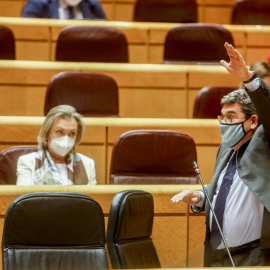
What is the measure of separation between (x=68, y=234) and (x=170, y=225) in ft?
0.88

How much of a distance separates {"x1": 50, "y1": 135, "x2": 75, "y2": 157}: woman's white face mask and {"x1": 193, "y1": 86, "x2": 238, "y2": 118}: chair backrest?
425mm

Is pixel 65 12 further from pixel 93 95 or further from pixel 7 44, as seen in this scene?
pixel 93 95

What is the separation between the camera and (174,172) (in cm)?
149

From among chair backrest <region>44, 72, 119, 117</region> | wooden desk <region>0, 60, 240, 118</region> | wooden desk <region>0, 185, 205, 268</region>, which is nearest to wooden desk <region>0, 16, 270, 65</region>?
wooden desk <region>0, 60, 240, 118</region>

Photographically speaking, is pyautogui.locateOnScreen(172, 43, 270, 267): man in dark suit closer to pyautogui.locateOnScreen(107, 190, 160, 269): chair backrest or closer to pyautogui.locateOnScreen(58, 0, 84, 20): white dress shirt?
pyautogui.locateOnScreen(107, 190, 160, 269): chair backrest

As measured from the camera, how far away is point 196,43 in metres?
2.00

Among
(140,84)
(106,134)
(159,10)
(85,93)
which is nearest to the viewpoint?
(106,134)

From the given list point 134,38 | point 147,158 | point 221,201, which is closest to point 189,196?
point 221,201

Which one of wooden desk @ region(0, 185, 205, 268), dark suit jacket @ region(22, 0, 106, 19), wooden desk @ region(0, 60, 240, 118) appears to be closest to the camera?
wooden desk @ region(0, 185, 205, 268)

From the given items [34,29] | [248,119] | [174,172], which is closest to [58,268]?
[248,119]

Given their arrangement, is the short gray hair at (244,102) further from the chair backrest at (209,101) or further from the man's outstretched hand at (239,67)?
the chair backrest at (209,101)

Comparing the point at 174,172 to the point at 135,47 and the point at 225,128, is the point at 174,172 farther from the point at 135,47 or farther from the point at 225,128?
the point at 135,47

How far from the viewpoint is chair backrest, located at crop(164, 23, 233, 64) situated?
199cm

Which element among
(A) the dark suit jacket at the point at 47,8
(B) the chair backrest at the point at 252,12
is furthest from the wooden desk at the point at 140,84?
(B) the chair backrest at the point at 252,12
